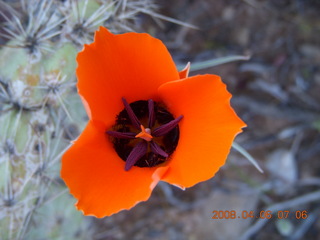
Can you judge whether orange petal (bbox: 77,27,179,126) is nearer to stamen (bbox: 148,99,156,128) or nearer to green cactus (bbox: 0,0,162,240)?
stamen (bbox: 148,99,156,128)

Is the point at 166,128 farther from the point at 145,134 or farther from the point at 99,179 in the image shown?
the point at 99,179

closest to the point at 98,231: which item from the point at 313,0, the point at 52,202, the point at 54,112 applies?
the point at 52,202

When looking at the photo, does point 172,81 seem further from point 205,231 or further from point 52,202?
point 205,231
